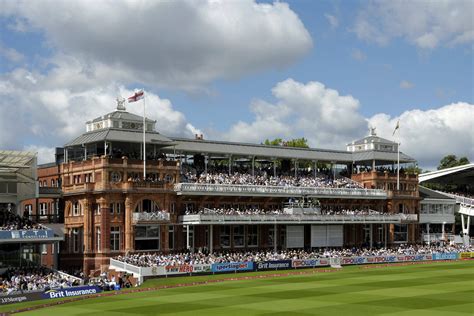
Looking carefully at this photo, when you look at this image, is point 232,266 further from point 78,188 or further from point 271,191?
point 78,188

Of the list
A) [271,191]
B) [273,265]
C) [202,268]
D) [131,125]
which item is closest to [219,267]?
[202,268]

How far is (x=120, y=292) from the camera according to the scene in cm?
5528

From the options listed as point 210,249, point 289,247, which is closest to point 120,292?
point 210,249

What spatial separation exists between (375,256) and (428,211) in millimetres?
24807

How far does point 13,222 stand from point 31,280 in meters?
8.87

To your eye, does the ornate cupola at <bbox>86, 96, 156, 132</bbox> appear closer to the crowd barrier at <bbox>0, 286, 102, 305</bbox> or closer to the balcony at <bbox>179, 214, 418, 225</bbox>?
the balcony at <bbox>179, 214, 418, 225</bbox>

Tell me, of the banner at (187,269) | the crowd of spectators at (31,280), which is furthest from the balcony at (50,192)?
the banner at (187,269)

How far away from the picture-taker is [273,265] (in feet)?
234

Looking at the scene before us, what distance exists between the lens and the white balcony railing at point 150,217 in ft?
233

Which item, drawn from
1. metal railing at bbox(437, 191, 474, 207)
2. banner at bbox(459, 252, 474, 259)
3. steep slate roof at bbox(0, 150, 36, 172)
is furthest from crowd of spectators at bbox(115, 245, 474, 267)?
metal railing at bbox(437, 191, 474, 207)

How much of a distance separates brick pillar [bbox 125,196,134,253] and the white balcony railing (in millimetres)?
489

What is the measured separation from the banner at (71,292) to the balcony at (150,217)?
53.6 feet

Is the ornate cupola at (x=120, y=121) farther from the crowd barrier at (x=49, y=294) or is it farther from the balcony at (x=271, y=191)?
the crowd barrier at (x=49, y=294)

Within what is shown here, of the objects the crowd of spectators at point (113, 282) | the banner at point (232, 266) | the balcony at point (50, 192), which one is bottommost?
the crowd of spectators at point (113, 282)
